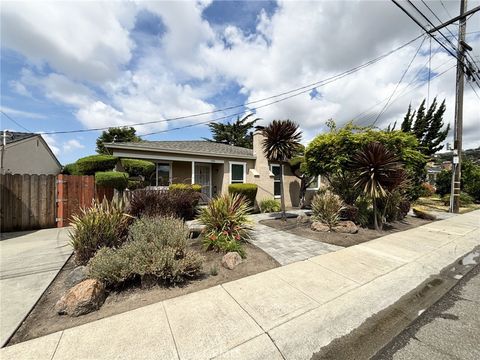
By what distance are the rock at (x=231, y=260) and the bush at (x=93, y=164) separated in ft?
21.4

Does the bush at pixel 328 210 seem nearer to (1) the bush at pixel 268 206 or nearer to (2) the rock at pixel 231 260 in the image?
(1) the bush at pixel 268 206

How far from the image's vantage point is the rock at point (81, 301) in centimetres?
268

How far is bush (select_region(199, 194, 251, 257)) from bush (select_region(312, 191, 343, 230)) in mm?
3139

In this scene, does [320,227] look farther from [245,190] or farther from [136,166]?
[136,166]

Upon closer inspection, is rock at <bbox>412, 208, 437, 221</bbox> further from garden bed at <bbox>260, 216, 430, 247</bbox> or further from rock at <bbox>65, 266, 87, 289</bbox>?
rock at <bbox>65, 266, 87, 289</bbox>

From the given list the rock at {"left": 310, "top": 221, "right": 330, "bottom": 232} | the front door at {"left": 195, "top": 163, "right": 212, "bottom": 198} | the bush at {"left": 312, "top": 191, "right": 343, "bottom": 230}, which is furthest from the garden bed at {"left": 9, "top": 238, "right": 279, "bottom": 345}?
the front door at {"left": 195, "top": 163, "right": 212, "bottom": 198}

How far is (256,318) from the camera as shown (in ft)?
8.61

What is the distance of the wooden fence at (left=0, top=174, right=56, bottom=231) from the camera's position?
636cm

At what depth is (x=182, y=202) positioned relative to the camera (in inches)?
259

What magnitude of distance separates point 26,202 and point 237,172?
27.7ft

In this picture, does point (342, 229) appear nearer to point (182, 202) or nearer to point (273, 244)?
point (273, 244)

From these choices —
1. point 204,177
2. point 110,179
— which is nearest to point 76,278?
point 110,179

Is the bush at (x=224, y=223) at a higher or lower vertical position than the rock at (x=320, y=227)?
higher

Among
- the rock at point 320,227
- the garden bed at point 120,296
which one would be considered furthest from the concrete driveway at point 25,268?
the rock at point 320,227
